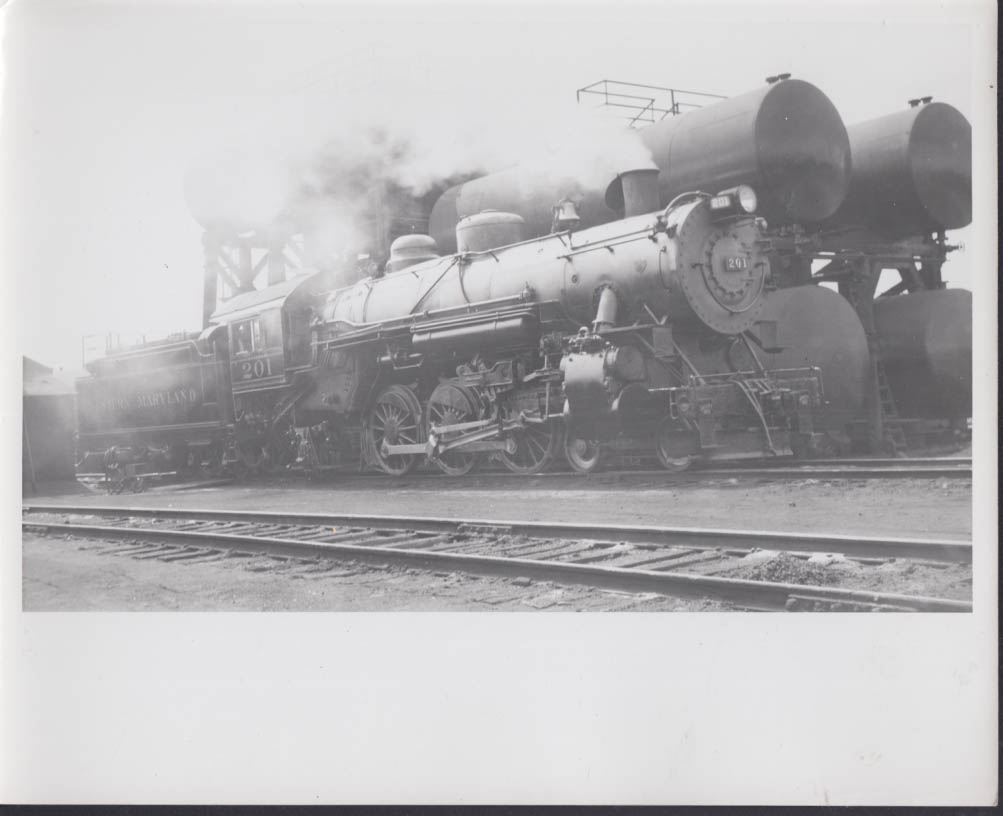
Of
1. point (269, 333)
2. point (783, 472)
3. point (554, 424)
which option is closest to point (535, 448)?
point (554, 424)

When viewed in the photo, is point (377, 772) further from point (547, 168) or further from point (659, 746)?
point (547, 168)

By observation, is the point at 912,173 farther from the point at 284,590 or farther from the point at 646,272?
the point at 284,590

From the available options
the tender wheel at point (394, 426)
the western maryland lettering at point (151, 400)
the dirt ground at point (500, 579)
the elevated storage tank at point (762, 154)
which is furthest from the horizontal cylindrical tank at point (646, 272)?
the western maryland lettering at point (151, 400)

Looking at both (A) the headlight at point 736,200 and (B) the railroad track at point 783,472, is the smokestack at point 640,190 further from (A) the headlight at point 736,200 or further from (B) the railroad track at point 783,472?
(B) the railroad track at point 783,472

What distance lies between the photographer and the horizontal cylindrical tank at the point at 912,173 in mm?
5706

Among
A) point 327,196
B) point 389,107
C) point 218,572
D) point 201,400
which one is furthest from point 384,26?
point 201,400

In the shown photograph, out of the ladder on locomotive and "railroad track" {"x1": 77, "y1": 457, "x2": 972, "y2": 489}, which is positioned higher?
the ladder on locomotive

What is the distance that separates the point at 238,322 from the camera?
35.6 ft

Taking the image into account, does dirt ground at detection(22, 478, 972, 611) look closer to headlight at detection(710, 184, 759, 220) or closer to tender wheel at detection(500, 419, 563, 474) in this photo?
tender wheel at detection(500, 419, 563, 474)

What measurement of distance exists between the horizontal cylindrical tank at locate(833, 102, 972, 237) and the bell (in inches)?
106

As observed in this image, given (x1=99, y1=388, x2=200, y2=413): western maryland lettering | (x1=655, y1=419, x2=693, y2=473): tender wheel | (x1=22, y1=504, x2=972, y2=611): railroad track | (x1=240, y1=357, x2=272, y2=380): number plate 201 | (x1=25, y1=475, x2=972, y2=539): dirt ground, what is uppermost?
(x1=240, y1=357, x2=272, y2=380): number plate 201

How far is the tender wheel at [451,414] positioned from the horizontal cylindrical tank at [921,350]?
397 cm

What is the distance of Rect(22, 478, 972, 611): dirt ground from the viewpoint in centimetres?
475

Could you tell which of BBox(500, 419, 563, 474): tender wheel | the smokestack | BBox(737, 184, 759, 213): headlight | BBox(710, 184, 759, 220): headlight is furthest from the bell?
BBox(500, 419, 563, 474): tender wheel
